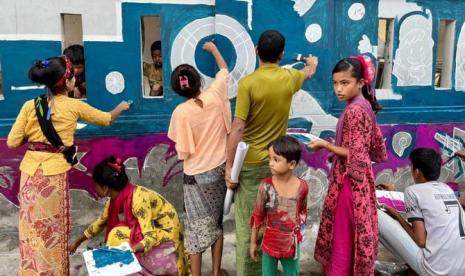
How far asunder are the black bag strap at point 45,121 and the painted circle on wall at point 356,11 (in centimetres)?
258

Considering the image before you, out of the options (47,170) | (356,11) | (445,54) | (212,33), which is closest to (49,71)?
(47,170)

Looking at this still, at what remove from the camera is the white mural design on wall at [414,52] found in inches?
178

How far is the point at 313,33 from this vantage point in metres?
4.20

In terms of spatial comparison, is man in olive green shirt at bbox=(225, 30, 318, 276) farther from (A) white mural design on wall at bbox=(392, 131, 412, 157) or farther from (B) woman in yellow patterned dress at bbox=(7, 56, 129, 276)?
(A) white mural design on wall at bbox=(392, 131, 412, 157)

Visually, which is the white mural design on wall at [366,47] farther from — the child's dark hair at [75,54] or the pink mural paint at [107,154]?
the child's dark hair at [75,54]

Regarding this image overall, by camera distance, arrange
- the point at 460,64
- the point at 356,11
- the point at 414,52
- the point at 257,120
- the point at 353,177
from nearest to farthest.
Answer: the point at 353,177 < the point at 257,120 < the point at 356,11 < the point at 414,52 < the point at 460,64

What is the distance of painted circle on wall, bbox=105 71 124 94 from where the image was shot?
3951 mm

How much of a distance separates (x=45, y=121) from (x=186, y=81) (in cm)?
89

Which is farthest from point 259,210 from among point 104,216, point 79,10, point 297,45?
point 79,10

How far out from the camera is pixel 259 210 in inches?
118

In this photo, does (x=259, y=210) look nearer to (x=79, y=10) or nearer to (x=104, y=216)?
(x=104, y=216)

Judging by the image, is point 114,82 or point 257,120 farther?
→ point 114,82

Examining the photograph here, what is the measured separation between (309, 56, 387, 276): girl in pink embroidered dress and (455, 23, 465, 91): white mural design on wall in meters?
2.02

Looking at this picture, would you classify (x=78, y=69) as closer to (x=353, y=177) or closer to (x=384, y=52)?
(x=353, y=177)
